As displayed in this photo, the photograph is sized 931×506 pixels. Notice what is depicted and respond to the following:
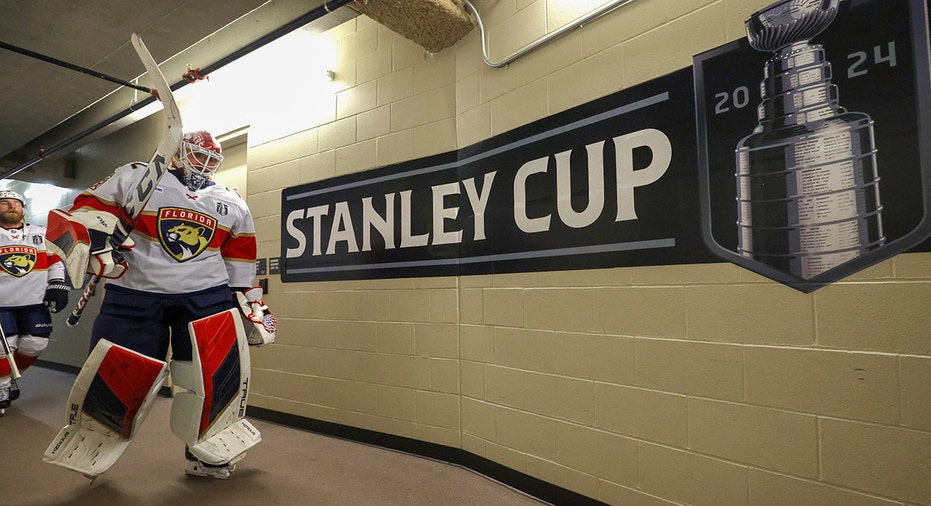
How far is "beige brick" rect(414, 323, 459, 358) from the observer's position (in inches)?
99.9

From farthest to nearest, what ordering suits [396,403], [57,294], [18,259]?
[18,259]
[57,294]
[396,403]

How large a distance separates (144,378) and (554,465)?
1.76 metres

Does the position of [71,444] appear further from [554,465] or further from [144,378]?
[554,465]

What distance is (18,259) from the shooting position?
13.1 ft

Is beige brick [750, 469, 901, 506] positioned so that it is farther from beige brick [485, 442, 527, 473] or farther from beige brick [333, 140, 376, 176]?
beige brick [333, 140, 376, 176]

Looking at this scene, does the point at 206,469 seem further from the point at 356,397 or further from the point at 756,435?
the point at 756,435

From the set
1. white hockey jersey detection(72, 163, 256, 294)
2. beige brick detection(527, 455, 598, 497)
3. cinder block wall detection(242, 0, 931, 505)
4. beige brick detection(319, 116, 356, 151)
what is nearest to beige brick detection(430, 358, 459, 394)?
cinder block wall detection(242, 0, 931, 505)

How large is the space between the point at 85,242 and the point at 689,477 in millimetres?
2400

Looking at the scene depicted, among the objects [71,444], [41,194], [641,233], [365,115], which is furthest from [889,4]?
[41,194]

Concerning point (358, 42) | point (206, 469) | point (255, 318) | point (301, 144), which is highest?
point (358, 42)

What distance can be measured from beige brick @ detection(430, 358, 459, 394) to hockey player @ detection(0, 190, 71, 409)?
126 inches

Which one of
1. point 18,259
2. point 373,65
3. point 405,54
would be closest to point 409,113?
point 405,54

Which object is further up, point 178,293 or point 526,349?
point 178,293

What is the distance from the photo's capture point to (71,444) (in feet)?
6.88
